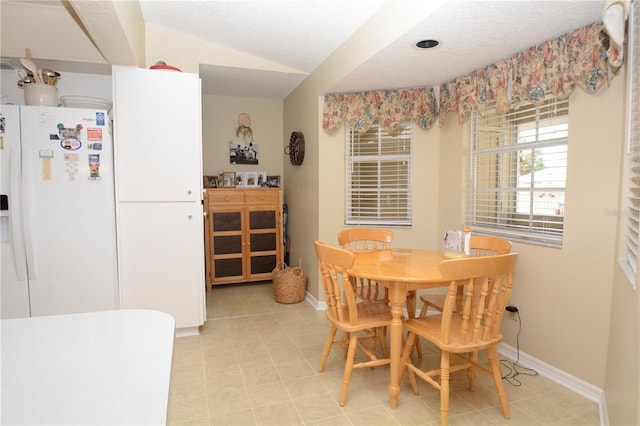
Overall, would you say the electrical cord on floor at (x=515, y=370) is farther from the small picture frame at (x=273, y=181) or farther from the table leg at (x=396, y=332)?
the small picture frame at (x=273, y=181)

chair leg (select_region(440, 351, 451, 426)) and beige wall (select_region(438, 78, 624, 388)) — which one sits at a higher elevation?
beige wall (select_region(438, 78, 624, 388))

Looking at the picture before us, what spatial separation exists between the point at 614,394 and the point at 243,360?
2.22 m

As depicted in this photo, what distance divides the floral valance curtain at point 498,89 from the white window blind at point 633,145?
0.93 feet

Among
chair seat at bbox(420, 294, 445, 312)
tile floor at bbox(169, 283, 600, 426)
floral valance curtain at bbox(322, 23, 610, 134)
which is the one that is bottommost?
tile floor at bbox(169, 283, 600, 426)

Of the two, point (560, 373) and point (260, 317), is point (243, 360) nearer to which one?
point (260, 317)

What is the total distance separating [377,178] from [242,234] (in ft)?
5.91

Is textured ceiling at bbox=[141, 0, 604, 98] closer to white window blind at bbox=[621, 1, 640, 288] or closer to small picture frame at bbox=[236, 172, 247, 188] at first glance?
white window blind at bbox=[621, 1, 640, 288]

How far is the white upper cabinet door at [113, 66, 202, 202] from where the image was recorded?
2898 millimetres

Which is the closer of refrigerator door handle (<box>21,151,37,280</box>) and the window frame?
the window frame

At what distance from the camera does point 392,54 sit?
2.67 m

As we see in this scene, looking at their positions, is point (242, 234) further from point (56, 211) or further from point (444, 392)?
point (444, 392)

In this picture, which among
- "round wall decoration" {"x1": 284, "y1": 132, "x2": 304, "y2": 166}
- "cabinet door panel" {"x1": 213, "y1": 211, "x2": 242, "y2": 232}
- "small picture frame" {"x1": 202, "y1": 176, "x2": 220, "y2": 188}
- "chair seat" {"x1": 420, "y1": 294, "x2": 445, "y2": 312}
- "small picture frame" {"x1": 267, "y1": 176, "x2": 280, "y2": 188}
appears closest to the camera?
"chair seat" {"x1": 420, "y1": 294, "x2": 445, "y2": 312}

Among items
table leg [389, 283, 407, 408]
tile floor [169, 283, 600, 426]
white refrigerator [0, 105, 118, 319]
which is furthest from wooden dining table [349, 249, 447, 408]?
white refrigerator [0, 105, 118, 319]

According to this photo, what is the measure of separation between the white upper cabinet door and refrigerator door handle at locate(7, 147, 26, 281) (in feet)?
1.97
